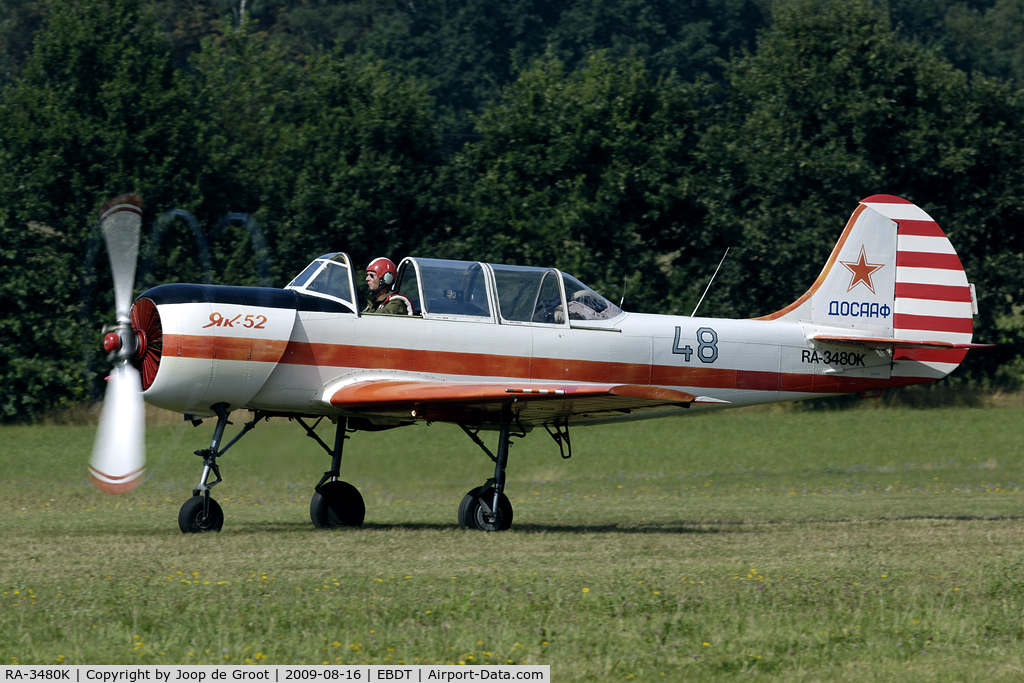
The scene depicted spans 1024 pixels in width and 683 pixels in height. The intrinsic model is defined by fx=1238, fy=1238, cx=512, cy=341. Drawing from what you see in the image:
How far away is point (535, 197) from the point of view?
30.3 m

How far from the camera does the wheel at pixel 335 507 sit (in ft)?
43.4

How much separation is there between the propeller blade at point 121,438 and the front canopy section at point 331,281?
6.35 feet

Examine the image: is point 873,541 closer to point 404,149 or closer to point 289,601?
point 289,601

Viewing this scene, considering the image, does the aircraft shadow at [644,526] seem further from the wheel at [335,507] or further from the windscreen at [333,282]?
the windscreen at [333,282]

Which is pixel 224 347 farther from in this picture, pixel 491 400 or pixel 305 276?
pixel 491 400

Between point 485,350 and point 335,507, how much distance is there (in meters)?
2.37

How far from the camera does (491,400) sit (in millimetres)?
11906

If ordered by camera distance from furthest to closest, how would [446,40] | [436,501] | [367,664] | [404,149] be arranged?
1. [446,40]
2. [404,149]
3. [436,501]
4. [367,664]

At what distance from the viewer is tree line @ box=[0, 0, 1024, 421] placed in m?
29.2

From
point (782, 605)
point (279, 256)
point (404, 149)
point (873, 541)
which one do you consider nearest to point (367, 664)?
point (782, 605)

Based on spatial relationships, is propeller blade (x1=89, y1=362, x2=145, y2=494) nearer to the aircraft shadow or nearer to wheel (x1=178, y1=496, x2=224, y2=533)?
wheel (x1=178, y1=496, x2=224, y2=533)

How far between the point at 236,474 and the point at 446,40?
43.4 meters
